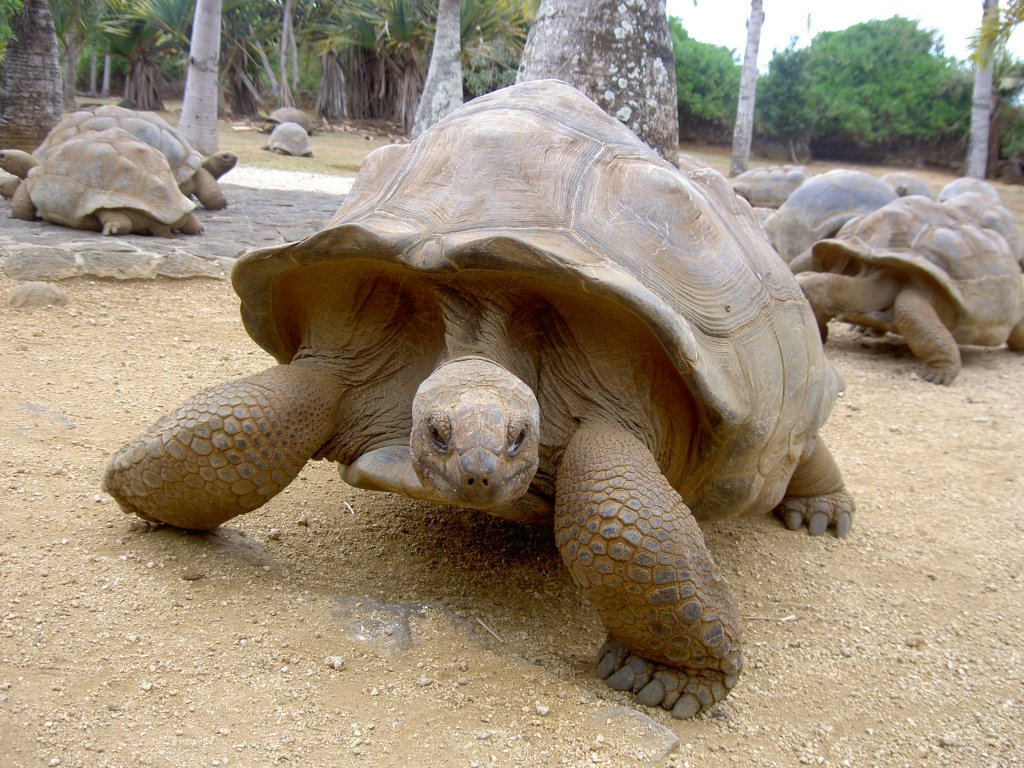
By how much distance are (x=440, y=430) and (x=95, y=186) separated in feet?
18.5

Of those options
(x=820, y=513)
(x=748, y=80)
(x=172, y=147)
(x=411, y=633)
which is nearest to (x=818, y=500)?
(x=820, y=513)

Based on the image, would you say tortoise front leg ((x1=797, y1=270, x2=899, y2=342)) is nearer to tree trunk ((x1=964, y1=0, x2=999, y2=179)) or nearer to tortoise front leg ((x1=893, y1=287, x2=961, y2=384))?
tortoise front leg ((x1=893, y1=287, x2=961, y2=384))

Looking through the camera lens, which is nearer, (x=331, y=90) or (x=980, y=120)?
(x=980, y=120)

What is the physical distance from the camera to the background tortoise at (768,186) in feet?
44.6

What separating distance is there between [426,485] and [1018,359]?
6.61 metres

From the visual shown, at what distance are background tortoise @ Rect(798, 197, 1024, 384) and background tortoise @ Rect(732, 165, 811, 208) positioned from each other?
6793mm

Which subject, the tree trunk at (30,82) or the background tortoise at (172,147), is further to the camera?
the tree trunk at (30,82)

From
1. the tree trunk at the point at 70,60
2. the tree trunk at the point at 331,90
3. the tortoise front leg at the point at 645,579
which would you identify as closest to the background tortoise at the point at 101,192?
the tortoise front leg at the point at 645,579

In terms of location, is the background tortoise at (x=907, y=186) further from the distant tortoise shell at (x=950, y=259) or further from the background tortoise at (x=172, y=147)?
the background tortoise at (x=172, y=147)

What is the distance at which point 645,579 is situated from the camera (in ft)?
6.57

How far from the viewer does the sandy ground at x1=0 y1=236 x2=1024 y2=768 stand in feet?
5.89

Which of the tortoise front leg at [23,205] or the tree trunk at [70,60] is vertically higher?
the tree trunk at [70,60]

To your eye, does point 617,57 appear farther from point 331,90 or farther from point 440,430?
point 331,90

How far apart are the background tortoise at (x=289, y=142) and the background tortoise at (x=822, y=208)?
11.4 m
